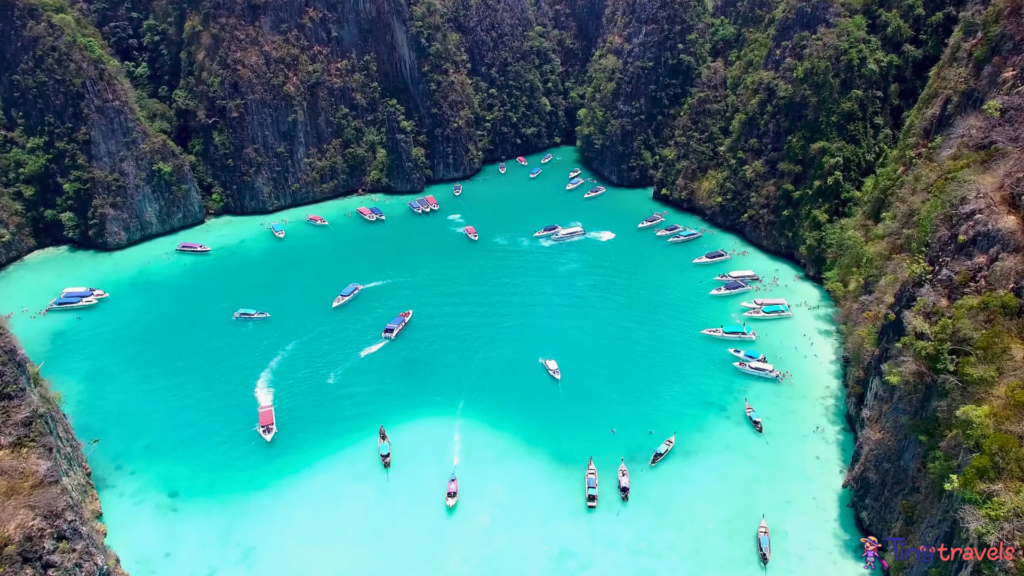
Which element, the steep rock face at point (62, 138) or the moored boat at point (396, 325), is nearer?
the moored boat at point (396, 325)

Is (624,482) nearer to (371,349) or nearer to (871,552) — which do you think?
(871,552)

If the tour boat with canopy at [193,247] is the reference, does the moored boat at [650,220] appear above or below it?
above

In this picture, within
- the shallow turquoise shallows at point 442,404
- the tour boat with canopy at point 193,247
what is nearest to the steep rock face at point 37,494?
the shallow turquoise shallows at point 442,404

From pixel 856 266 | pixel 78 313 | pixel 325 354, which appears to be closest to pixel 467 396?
pixel 325 354

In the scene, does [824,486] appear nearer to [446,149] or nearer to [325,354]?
[325,354]

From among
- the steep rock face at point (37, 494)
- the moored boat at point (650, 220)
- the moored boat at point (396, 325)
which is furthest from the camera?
the moored boat at point (650, 220)

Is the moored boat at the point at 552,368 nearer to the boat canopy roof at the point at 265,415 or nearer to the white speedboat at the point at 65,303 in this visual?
the boat canopy roof at the point at 265,415
